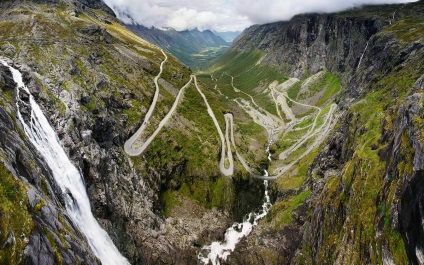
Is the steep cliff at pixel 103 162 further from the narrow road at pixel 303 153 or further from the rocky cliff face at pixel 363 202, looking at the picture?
the rocky cliff face at pixel 363 202

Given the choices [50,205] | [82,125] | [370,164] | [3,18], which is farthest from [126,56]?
[370,164]

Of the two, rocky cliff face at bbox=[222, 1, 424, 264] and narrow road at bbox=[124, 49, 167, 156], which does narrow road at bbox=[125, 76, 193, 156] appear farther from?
rocky cliff face at bbox=[222, 1, 424, 264]

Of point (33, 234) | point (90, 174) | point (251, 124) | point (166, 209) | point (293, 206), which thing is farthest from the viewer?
point (251, 124)

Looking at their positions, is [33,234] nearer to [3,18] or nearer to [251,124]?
[3,18]

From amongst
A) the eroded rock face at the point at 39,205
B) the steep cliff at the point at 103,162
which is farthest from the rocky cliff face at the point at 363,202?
the eroded rock face at the point at 39,205

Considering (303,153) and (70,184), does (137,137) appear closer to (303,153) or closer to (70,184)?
(70,184)

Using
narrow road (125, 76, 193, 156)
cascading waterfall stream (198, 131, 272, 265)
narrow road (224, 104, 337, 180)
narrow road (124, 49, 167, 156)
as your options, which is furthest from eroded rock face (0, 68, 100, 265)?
narrow road (224, 104, 337, 180)
